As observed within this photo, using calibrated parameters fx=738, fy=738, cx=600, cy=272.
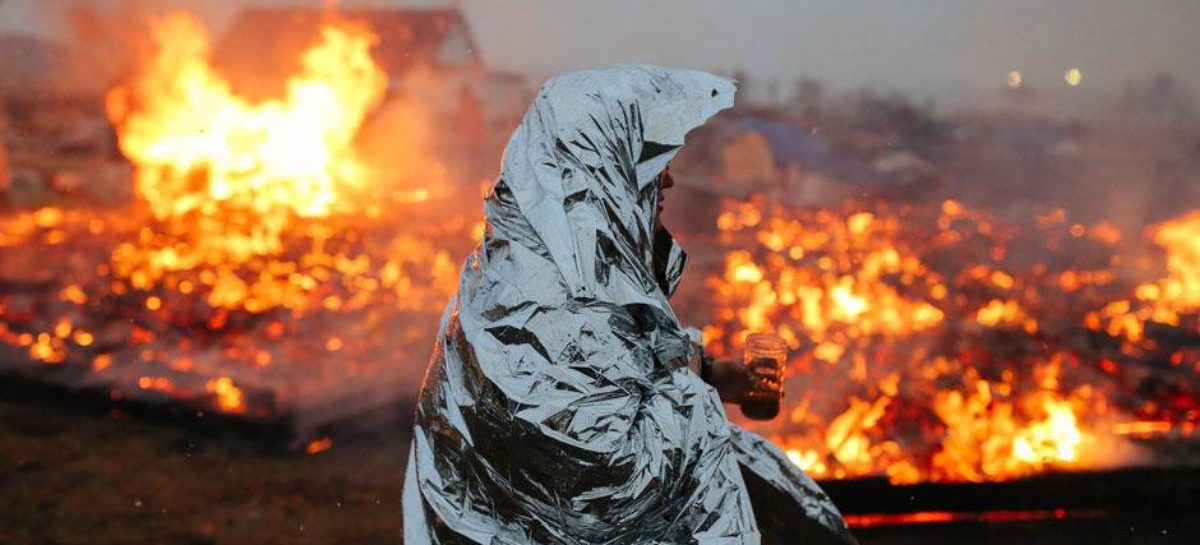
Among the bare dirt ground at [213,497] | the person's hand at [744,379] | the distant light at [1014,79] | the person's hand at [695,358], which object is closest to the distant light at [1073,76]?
the distant light at [1014,79]

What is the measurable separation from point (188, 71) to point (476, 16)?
623 cm

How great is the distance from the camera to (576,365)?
4.95ft

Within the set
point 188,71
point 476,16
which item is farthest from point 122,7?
point 476,16

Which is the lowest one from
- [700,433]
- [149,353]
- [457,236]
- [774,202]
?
[774,202]

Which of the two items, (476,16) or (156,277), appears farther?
(476,16)

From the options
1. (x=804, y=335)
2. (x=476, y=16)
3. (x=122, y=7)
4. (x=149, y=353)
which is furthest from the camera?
(x=476, y=16)

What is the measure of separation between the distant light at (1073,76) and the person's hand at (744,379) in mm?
18989

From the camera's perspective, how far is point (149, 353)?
18.4 feet

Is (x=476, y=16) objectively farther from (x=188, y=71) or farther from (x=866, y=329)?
(x=866, y=329)

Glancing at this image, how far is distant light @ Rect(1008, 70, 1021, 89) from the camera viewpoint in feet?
59.7

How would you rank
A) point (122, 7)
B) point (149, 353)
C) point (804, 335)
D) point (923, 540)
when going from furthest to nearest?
point (122, 7) → point (804, 335) → point (149, 353) → point (923, 540)

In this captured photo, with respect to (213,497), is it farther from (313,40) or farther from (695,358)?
(313,40)

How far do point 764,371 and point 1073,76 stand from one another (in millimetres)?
19631

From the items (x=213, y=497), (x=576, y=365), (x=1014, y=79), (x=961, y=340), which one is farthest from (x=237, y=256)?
(x=1014, y=79)
